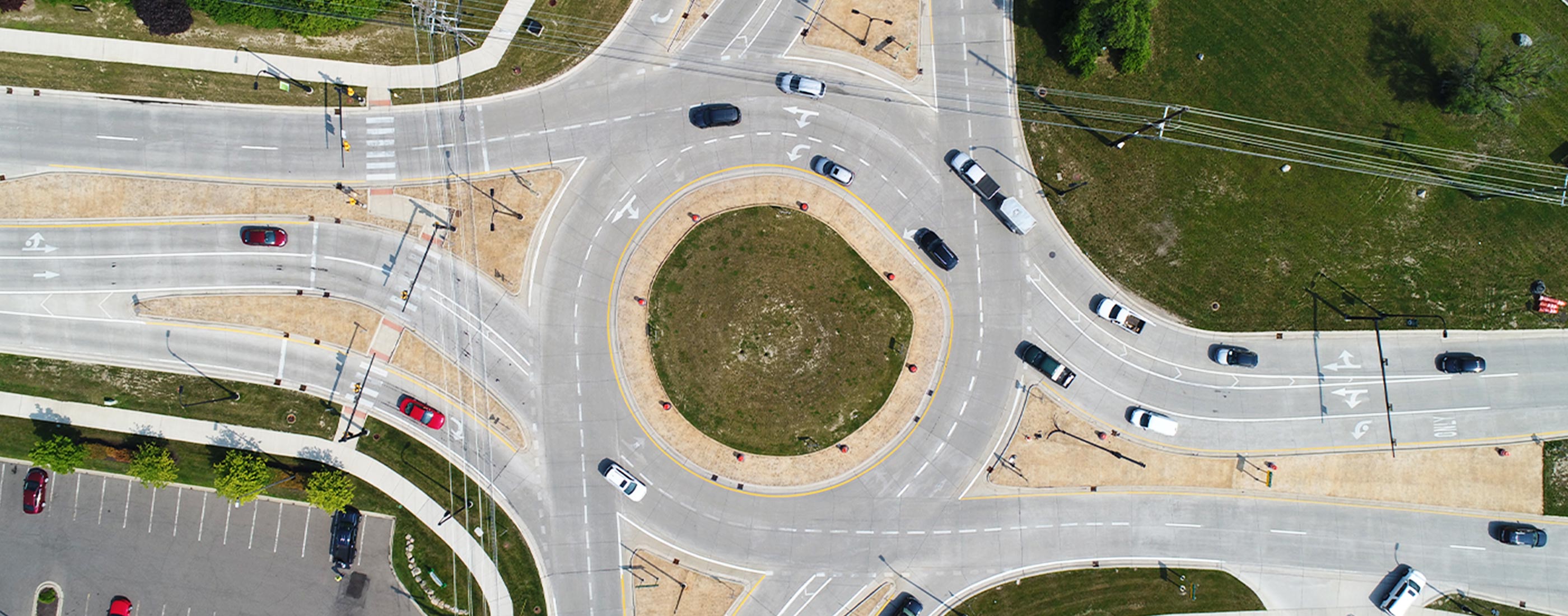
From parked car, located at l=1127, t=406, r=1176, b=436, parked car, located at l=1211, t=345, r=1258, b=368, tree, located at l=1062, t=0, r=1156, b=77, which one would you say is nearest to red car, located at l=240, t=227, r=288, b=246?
tree, located at l=1062, t=0, r=1156, b=77

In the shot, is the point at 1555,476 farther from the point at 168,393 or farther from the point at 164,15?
the point at 164,15

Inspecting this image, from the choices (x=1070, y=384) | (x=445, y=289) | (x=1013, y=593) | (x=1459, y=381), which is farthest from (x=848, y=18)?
(x=1459, y=381)

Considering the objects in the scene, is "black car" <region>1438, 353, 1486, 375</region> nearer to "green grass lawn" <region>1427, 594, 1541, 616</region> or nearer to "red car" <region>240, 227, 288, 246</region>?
"green grass lawn" <region>1427, 594, 1541, 616</region>

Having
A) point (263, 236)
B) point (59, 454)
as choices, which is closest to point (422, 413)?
point (263, 236)

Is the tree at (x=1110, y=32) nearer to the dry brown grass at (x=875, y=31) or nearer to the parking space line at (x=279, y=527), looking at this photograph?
the dry brown grass at (x=875, y=31)

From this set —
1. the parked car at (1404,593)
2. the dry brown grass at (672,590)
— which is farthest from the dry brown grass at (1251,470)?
the dry brown grass at (672,590)

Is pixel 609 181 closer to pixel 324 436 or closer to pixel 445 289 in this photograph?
pixel 445 289
